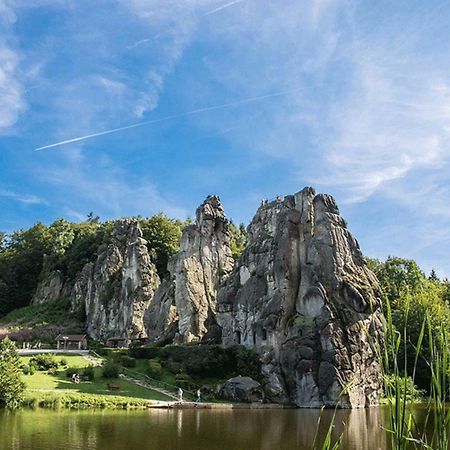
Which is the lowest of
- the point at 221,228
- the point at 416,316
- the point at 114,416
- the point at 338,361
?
the point at 114,416

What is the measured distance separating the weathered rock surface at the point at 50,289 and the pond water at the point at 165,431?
74.7m

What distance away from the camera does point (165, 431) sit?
27625 millimetres

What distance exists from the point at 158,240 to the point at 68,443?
84111mm

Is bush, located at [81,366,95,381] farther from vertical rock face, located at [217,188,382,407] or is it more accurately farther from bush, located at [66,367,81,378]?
vertical rock face, located at [217,188,382,407]

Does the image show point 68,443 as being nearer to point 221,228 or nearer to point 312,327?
point 312,327

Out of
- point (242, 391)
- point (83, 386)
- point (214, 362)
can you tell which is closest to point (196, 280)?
point (214, 362)

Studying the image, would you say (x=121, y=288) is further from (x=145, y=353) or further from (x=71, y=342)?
(x=145, y=353)

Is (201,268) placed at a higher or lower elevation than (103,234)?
lower

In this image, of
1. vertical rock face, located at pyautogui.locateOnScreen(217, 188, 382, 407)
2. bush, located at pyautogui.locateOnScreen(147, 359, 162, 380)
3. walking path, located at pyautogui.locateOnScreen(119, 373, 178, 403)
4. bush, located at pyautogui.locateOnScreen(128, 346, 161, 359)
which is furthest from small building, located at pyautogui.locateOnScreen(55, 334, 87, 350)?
walking path, located at pyautogui.locateOnScreen(119, 373, 178, 403)

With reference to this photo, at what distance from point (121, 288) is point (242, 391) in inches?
1744

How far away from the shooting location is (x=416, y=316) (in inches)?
2502

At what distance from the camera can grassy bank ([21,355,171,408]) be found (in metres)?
38.8

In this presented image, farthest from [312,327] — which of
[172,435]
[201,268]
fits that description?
[172,435]

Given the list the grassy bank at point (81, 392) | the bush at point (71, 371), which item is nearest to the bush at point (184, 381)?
the grassy bank at point (81, 392)
